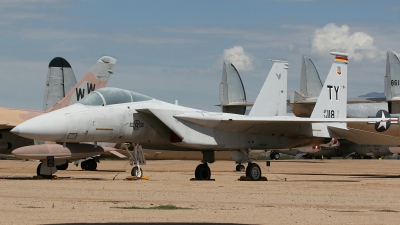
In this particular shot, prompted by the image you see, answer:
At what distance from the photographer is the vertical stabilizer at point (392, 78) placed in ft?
132

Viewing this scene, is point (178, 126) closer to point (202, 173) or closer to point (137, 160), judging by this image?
point (137, 160)

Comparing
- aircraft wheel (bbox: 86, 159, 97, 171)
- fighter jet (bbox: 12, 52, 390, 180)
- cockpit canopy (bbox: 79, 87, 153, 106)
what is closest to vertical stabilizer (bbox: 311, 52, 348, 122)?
fighter jet (bbox: 12, 52, 390, 180)

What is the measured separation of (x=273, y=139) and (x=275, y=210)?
1001 centimetres

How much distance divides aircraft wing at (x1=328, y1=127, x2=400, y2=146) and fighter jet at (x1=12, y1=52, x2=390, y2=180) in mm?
179

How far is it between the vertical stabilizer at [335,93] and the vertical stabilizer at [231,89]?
29.2 meters

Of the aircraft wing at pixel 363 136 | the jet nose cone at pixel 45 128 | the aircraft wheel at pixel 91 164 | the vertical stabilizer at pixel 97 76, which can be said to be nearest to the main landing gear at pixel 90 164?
the aircraft wheel at pixel 91 164

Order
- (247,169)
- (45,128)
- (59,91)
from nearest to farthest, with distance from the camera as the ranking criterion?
(45,128) < (247,169) < (59,91)

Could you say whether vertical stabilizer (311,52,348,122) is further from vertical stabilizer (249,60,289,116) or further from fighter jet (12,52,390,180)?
vertical stabilizer (249,60,289,116)

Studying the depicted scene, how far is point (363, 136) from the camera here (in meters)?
21.7

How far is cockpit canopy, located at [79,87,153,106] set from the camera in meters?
16.9

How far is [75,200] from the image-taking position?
10984 millimetres

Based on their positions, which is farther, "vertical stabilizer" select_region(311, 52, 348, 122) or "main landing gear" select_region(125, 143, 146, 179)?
"vertical stabilizer" select_region(311, 52, 348, 122)

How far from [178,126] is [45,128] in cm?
374

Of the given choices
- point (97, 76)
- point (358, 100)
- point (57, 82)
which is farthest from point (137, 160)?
point (358, 100)
